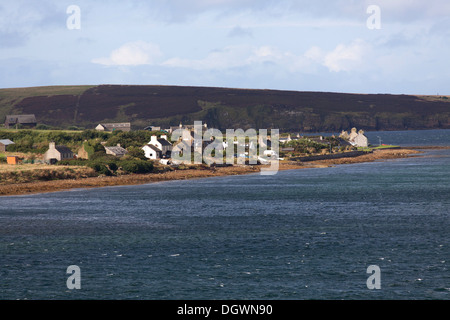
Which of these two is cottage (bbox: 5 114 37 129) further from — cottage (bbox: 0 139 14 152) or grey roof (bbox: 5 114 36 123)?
cottage (bbox: 0 139 14 152)

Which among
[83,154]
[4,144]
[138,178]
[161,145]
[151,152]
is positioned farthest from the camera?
[161,145]

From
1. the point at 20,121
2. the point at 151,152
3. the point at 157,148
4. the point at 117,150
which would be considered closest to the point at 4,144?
the point at 117,150

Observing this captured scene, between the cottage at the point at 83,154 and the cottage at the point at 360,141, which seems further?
the cottage at the point at 360,141

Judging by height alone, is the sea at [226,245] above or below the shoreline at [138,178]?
below

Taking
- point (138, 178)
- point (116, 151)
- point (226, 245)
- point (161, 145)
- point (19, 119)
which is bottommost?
point (226, 245)

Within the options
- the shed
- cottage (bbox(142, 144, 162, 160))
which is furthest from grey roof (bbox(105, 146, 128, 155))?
the shed

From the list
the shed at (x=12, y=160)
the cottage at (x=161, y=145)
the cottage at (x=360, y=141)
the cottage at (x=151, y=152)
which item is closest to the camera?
the shed at (x=12, y=160)

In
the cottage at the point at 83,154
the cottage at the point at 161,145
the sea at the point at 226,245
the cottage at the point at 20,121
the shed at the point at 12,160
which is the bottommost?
the sea at the point at 226,245

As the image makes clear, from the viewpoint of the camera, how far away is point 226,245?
148 feet

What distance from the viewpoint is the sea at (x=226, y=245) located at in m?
33.8

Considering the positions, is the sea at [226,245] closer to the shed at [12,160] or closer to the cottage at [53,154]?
the shed at [12,160]

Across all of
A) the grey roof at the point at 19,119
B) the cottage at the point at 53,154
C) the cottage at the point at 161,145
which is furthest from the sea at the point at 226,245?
the grey roof at the point at 19,119

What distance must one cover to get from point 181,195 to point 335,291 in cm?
4519

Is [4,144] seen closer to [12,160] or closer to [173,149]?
[12,160]
